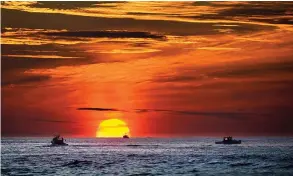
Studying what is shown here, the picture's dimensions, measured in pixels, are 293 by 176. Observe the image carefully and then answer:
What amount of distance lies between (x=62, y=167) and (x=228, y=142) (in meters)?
112

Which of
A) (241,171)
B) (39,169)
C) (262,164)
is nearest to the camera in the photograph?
(241,171)

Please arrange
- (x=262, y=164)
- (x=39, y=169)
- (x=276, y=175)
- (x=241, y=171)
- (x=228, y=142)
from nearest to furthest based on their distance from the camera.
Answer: (x=276, y=175)
(x=241, y=171)
(x=39, y=169)
(x=262, y=164)
(x=228, y=142)

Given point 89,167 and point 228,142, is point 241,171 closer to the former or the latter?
point 89,167

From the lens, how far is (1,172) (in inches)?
2501

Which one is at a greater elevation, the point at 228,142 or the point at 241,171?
the point at 228,142

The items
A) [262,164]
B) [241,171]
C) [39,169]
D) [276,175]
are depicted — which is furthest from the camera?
[262,164]

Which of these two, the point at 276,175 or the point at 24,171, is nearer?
the point at 276,175

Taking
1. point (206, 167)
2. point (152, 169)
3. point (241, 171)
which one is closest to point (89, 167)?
point (152, 169)

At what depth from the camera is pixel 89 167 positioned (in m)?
70.9

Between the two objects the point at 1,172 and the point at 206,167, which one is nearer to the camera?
the point at 1,172

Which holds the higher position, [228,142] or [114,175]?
[228,142]

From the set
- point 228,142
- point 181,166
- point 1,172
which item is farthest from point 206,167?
point 228,142

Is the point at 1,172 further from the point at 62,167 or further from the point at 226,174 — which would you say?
the point at 226,174

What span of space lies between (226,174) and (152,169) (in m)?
9.19
